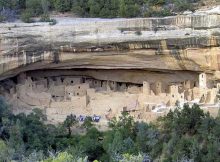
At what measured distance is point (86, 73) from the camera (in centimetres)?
1806

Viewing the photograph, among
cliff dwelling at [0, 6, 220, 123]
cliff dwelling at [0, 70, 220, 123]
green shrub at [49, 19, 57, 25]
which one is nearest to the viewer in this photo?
cliff dwelling at [0, 6, 220, 123]

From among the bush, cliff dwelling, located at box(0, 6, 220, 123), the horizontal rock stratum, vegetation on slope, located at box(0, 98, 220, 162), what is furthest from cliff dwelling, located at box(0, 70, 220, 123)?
the bush

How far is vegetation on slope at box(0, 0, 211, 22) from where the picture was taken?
16188 millimetres

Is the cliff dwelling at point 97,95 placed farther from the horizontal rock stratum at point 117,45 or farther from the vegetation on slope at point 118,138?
the vegetation on slope at point 118,138

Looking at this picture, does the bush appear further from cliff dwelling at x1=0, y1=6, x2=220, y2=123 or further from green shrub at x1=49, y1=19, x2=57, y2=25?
green shrub at x1=49, y1=19, x2=57, y2=25

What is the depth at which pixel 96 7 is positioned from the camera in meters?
16.6

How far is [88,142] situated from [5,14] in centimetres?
373

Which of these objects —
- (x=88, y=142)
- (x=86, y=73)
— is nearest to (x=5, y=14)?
(x=86, y=73)

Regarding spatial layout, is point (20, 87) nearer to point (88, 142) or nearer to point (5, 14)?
point (5, 14)

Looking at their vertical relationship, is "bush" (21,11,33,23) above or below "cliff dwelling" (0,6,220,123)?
above

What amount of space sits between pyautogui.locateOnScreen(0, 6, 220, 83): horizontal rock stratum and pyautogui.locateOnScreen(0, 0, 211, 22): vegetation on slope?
1.80ft

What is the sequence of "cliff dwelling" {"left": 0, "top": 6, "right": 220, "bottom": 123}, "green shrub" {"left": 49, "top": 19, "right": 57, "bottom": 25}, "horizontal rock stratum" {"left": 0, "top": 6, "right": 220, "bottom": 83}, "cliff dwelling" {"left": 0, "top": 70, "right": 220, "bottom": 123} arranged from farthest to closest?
"cliff dwelling" {"left": 0, "top": 70, "right": 220, "bottom": 123}
"green shrub" {"left": 49, "top": 19, "right": 57, "bottom": 25}
"cliff dwelling" {"left": 0, "top": 6, "right": 220, "bottom": 123}
"horizontal rock stratum" {"left": 0, "top": 6, "right": 220, "bottom": 83}

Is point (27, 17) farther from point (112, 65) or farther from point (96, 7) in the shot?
point (112, 65)

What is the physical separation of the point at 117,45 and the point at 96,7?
3.51 ft
